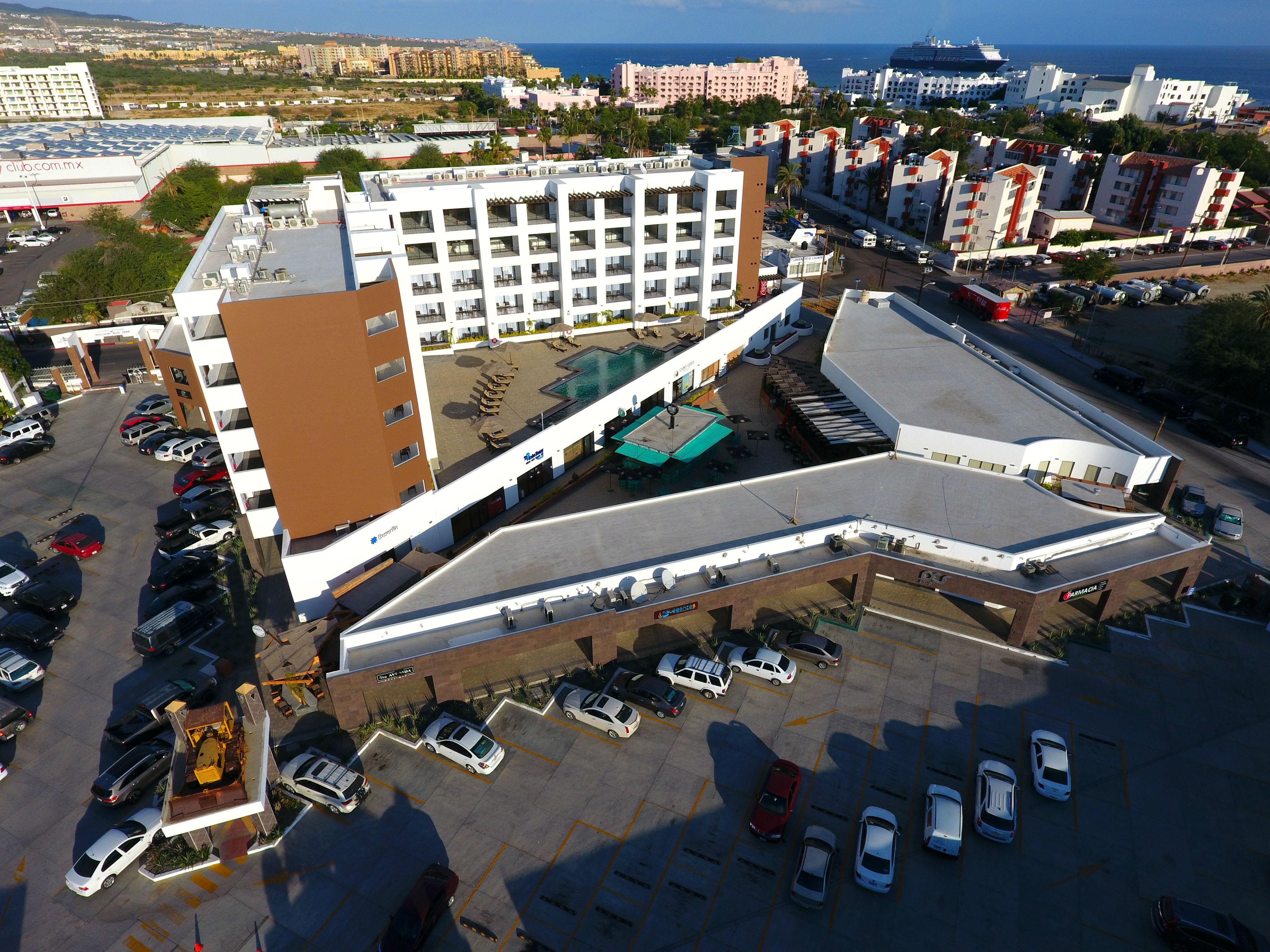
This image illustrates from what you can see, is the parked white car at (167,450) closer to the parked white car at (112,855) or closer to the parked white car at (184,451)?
the parked white car at (184,451)

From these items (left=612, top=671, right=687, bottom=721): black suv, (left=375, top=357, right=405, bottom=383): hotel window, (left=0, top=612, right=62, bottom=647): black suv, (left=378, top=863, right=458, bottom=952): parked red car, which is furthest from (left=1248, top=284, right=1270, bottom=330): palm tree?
(left=0, top=612, right=62, bottom=647): black suv

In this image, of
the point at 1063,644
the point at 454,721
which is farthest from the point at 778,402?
the point at 454,721

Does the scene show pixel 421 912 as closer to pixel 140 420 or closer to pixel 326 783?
pixel 326 783

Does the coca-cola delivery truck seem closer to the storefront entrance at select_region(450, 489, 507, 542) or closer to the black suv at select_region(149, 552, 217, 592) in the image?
the storefront entrance at select_region(450, 489, 507, 542)

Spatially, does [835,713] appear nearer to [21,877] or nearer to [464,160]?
[21,877]

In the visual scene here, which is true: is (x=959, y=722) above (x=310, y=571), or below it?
below

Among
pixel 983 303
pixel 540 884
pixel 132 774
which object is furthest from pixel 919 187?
pixel 132 774
